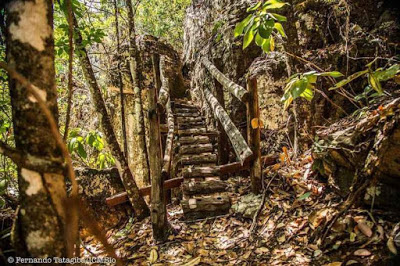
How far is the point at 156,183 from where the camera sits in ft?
9.42

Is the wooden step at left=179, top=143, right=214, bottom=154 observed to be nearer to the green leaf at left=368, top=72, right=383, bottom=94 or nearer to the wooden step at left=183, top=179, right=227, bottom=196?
the wooden step at left=183, top=179, right=227, bottom=196

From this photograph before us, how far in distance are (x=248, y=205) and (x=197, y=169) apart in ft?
3.77

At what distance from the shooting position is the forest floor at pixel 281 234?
1.80 meters

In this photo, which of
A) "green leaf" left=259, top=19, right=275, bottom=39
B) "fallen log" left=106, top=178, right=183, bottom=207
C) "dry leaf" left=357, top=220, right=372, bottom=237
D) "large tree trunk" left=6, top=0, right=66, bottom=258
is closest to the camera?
"large tree trunk" left=6, top=0, right=66, bottom=258

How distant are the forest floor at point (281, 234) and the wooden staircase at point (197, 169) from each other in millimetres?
193

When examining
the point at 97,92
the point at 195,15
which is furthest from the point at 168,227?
the point at 195,15

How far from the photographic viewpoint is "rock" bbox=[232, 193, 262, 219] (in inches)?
116

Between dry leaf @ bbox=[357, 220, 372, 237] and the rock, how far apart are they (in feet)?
4.14

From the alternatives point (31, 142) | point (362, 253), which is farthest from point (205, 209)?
point (31, 142)

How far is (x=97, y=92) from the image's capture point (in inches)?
139

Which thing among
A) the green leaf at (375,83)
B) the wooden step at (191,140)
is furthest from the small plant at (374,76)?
the wooden step at (191,140)

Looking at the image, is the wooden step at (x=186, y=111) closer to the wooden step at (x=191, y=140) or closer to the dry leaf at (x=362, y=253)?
the wooden step at (x=191, y=140)

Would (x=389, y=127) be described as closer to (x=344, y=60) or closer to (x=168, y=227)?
(x=344, y=60)

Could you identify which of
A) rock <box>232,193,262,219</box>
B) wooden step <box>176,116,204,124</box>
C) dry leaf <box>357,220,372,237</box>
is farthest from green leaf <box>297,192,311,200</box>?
wooden step <box>176,116,204,124</box>
